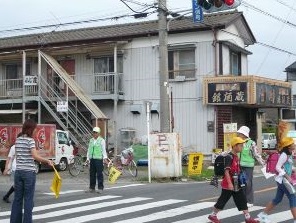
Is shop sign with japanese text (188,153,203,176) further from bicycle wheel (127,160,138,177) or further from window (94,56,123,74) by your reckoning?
window (94,56,123,74)

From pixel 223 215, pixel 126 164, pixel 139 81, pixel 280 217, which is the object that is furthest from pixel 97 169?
pixel 139 81

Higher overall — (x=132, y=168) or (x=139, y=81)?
(x=139, y=81)

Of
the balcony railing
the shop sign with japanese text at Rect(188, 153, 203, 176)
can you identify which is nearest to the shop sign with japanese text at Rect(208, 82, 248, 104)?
the balcony railing

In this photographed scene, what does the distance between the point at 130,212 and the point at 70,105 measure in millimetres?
20097

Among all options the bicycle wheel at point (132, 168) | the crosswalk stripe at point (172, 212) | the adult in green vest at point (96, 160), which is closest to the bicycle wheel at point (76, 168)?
the bicycle wheel at point (132, 168)

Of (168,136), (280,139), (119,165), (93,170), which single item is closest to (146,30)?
(119,165)

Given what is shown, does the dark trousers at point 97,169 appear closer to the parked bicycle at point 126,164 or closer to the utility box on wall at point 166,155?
the utility box on wall at point 166,155

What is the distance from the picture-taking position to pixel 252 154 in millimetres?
11500

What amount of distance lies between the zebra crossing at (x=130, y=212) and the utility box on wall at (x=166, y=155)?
5355 millimetres

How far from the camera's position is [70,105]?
31.1 meters

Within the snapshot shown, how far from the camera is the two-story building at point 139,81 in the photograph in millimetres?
28344

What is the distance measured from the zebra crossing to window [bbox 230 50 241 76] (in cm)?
1797

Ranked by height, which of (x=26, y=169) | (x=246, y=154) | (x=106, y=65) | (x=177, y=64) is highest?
(x=106, y=65)

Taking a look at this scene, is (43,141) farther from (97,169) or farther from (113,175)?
(97,169)
